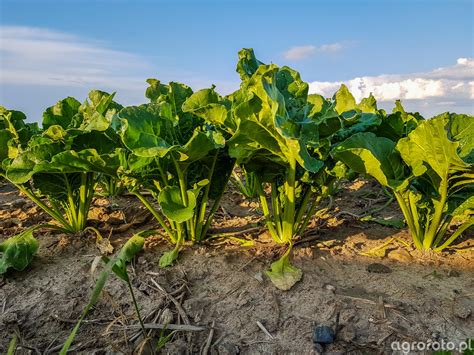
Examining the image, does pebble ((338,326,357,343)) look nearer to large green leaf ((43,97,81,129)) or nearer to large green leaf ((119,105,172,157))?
large green leaf ((119,105,172,157))

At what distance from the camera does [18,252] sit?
8.55 ft

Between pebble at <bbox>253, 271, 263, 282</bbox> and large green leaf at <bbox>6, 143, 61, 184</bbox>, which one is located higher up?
large green leaf at <bbox>6, 143, 61, 184</bbox>

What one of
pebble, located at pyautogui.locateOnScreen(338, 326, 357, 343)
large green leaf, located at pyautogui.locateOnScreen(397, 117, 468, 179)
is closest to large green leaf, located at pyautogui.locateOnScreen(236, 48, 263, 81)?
large green leaf, located at pyautogui.locateOnScreen(397, 117, 468, 179)

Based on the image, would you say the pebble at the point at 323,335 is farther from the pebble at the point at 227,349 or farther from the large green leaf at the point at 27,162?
the large green leaf at the point at 27,162

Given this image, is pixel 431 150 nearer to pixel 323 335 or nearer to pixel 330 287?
pixel 330 287

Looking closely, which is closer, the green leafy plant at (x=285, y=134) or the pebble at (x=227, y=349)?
the pebble at (x=227, y=349)

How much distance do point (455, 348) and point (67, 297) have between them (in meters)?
1.89

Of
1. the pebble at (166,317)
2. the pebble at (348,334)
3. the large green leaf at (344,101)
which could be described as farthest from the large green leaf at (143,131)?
the pebble at (348,334)

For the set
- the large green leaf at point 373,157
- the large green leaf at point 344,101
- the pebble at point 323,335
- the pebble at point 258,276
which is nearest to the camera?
the pebble at point 323,335

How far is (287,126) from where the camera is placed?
→ 1990 mm

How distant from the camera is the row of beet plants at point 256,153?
6.78 feet

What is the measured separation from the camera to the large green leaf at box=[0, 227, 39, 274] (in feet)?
8.35

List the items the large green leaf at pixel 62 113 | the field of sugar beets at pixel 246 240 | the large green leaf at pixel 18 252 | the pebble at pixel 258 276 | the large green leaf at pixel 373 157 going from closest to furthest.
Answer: the field of sugar beets at pixel 246 240
the large green leaf at pixel 373 157
the pebble at pixel 258 276
the large green leaf at pixel 18 252
the large green leaf at pixel 62 113

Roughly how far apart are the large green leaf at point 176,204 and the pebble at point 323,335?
0.78 metres
